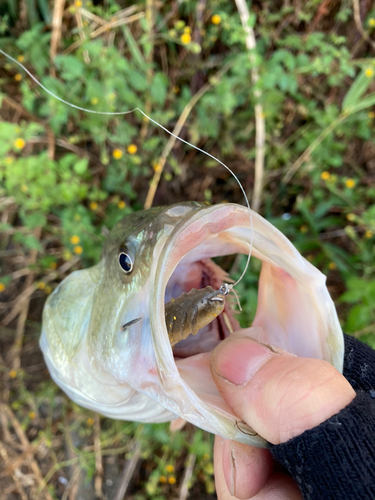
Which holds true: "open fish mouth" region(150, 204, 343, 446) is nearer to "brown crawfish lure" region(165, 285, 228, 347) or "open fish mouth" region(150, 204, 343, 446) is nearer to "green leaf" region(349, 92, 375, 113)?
"brown crawfish lure" region(165, 285, 228, 347)

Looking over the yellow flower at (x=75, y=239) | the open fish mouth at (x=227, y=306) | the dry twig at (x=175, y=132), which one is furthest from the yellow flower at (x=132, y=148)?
the open fish mouth at (x=227, y=306)

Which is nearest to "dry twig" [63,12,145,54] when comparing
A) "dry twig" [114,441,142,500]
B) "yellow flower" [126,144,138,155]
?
"yellow flower" [126,144,138,155]

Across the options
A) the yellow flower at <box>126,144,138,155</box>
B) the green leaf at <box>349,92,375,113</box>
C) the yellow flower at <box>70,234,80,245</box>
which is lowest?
the yellow flower at <box>70,234,80,245</box>

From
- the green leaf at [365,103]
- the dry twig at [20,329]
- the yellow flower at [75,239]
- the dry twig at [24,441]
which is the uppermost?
the green leaf at [365,103]

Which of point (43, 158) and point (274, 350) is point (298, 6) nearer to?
point (43, 158)

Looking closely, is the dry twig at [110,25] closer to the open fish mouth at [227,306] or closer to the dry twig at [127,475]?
the open fish mouth at [227,306]

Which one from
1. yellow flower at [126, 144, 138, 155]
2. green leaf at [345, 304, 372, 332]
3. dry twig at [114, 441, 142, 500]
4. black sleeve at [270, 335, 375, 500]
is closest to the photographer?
black sleeve at [270, 335, 375, 500]

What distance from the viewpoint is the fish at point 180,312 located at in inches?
33.1

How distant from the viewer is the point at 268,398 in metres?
0.90

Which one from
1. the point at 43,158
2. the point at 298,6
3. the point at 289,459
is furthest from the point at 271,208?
the point at 289,459

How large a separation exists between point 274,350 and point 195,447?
1715 millimetres

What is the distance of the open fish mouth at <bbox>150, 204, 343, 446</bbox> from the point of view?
83 centimetres

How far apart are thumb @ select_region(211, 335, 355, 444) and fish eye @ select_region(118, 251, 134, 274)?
15.6 inches

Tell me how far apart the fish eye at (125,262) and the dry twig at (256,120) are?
1.62 metres
